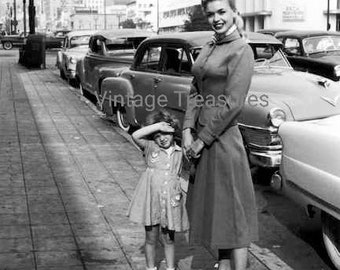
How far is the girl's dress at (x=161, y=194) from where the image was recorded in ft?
13.2

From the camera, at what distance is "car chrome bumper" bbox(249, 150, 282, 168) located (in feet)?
21.6

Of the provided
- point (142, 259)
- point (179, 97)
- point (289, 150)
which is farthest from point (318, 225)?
point (179, 97)

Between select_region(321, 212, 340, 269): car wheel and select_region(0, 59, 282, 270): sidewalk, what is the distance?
473 millimetres

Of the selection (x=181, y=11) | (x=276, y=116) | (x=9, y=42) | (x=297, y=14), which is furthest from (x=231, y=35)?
(x=181, y=11)

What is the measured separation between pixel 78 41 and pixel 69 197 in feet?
46.4

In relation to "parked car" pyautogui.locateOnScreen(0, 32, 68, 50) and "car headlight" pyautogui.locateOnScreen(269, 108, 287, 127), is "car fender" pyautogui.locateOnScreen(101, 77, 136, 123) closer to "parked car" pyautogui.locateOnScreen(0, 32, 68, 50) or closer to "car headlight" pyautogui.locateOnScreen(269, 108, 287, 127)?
"car headlight" pyautogui.locateOnScreen(269, 108, 287, 127)

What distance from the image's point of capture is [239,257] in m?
3.79

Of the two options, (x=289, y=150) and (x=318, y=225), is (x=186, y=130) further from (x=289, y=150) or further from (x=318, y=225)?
(x=318, y=225)

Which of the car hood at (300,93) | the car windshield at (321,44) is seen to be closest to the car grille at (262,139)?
the car hood at (300,93)

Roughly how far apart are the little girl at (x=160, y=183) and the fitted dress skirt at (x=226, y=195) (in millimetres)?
300

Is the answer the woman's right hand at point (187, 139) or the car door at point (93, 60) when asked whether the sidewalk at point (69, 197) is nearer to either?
the woman's right hand at point (187, 139)

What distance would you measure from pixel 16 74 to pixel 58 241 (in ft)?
58.4

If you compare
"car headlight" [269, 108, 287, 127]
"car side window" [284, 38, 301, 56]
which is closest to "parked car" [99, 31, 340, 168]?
"car headlight" [269, 108, 287, 127]

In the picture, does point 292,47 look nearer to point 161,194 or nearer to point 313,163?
point 313,163
